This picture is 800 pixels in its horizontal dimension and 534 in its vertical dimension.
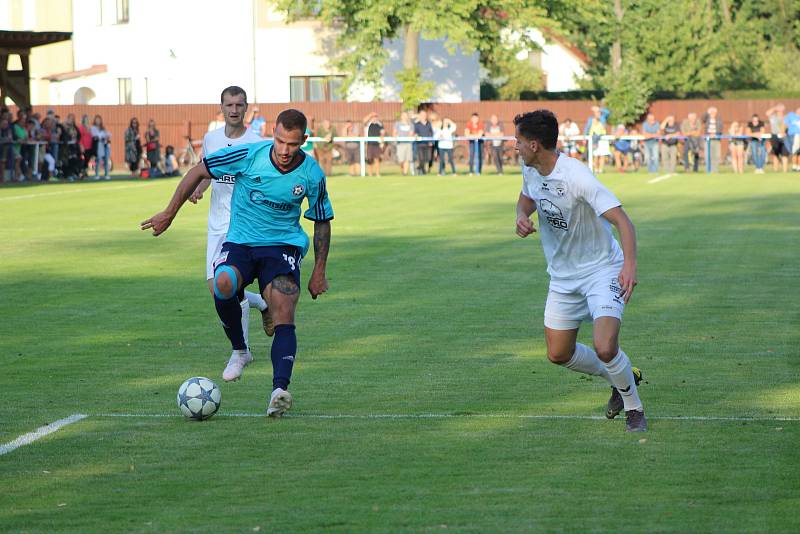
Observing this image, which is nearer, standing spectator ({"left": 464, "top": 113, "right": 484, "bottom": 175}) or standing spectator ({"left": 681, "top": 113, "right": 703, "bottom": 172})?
standing spectator ({"left": 681, "top": 113, "right": 703, "bottom": 172})

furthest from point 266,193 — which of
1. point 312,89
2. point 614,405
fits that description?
point 312,89

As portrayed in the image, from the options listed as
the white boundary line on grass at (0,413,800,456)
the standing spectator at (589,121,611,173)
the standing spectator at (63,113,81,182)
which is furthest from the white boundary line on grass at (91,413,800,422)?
the standing spectator at (589,121,611,173)

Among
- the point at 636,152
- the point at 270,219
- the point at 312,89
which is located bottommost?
the point at 636,152

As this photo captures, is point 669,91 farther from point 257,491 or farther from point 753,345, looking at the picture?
point 257,491

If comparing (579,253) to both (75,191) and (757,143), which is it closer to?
(75,191)

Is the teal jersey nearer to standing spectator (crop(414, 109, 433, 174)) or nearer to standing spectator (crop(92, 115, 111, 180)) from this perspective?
standing spectator (crop(92, 115, 111, 180))

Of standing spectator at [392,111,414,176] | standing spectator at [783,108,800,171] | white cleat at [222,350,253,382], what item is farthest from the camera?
standing spectator at [392,111,414,176]

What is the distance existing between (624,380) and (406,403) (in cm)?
154

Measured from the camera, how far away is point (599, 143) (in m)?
41.9

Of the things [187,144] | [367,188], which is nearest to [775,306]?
[367,188]

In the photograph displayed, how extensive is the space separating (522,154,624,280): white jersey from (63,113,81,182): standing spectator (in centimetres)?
3155

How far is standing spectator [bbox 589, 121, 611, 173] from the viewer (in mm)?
41406

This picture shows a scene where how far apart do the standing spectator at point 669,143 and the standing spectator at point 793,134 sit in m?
3.20

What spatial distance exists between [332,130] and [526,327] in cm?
3073
